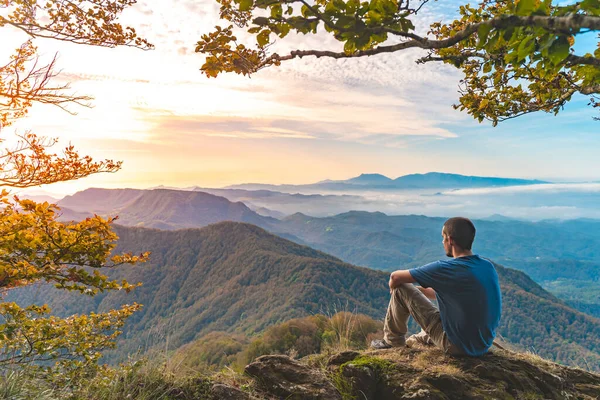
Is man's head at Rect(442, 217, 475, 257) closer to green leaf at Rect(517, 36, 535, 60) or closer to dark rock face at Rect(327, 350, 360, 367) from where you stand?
dark rock face at Rect(327, 350, 360, 367)

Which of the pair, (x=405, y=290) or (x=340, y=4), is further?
(x=405, y=290)

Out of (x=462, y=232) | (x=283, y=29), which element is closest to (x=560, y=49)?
(x=283, y=29)

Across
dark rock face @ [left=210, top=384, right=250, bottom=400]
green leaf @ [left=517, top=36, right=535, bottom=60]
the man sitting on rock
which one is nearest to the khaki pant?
the man sitting on rock

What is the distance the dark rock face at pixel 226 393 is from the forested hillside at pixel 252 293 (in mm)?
86258

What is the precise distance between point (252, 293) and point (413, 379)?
148 metres

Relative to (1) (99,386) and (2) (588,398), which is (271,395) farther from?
(2) (588,398)

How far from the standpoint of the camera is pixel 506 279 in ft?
567

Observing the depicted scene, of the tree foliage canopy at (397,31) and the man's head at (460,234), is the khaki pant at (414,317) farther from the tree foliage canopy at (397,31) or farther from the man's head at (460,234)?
the tree foliage canopy at (397,31)

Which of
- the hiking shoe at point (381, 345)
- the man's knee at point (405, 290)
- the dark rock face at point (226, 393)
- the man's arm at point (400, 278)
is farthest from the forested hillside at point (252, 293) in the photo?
the dark rock face at point (226, 393)

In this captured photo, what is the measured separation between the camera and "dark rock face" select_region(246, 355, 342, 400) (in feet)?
11.8

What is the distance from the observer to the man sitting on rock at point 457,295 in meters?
3.96

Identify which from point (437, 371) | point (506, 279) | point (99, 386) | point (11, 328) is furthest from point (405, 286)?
point (506, 279)

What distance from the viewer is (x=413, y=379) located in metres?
3.78

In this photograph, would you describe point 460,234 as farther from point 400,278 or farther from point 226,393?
point 226,393
